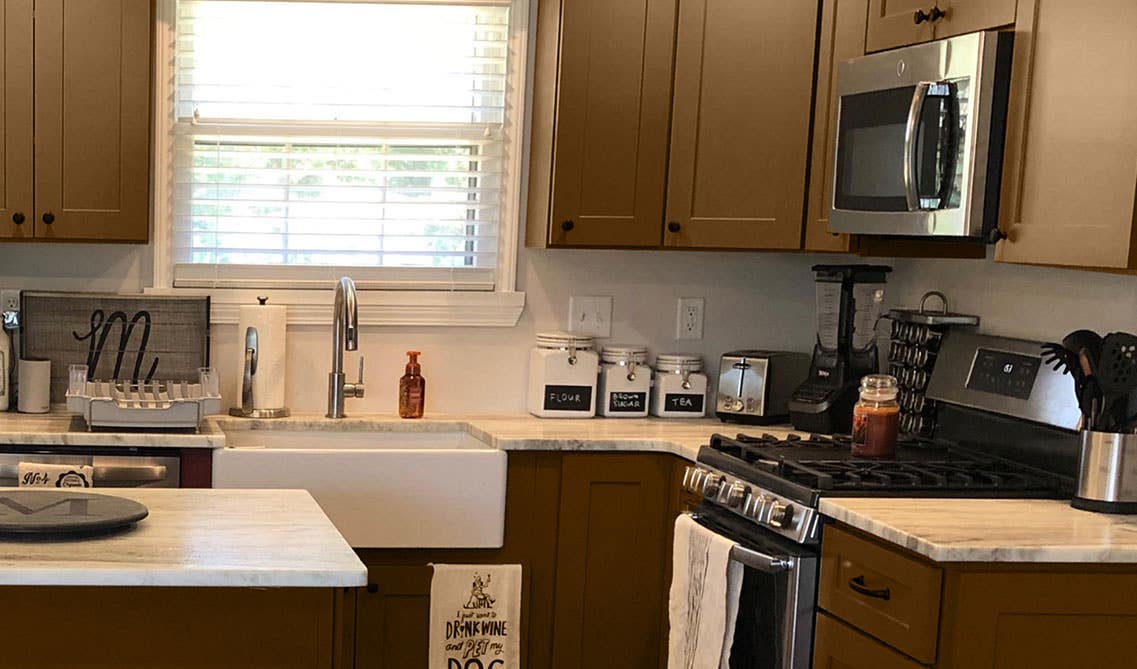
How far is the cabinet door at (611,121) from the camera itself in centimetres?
369

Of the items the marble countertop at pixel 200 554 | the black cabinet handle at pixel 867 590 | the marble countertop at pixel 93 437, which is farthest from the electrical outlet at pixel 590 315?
the marble countertop at pixel 200 554

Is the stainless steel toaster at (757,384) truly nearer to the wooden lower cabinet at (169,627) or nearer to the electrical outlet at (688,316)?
the electrical outlet at (688,316)

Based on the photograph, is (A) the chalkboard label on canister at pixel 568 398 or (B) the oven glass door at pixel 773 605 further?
(A) the chalkboard label on canister at pixel 568 398

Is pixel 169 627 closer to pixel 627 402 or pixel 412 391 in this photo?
pixel 412 391

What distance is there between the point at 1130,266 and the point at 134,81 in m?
2.43


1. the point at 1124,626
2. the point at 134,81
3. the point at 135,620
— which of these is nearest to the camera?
the point at 135,620

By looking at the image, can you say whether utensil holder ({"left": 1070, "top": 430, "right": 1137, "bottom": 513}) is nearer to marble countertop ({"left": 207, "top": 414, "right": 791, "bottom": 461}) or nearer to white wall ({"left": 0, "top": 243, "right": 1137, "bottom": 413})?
white wall ({"left": 0, "top": 243, "right": 1137, "bottom": 413})

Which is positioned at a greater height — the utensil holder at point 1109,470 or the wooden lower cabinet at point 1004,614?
the utensil holder at point 1109,470

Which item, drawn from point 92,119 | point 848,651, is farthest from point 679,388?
point 92,119

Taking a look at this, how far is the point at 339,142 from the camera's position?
12.9 ft

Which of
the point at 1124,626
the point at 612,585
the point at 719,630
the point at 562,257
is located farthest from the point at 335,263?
the point at 1124,626

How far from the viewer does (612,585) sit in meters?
3.60

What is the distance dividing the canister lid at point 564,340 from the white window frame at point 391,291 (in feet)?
0.42

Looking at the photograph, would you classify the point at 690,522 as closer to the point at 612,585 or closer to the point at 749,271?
the point at 612,585
